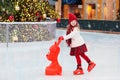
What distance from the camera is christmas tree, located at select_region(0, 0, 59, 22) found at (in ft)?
66.4

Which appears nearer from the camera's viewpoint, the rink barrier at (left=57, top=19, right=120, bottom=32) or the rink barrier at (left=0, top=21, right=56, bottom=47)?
the rink barrier at (left=0, top=21, right=56, bottom=47)

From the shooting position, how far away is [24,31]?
61.6 feet

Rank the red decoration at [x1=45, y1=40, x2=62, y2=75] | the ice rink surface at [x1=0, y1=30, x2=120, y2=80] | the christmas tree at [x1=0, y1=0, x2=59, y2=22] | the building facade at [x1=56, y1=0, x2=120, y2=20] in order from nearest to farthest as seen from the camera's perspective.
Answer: the ice rink surface at [x1=0, y1=30, x2=120, y2=80]
the red decoration at [x1=45, y1=40, x2=62, y2=75]
the christmas tree at [x1=0, y1=0, x2=59, y2=22]
the building facade at [x1=56, y1=0, x2=120, y2=20]

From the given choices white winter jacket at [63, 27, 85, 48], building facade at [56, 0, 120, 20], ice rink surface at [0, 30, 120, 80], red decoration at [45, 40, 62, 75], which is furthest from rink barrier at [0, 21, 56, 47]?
building facade at [56, 0, 120, 20]

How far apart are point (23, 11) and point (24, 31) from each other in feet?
8.59

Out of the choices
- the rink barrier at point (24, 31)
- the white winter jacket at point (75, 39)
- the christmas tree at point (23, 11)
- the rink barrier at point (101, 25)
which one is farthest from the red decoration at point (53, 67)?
the rink barrier at point (101, 25)

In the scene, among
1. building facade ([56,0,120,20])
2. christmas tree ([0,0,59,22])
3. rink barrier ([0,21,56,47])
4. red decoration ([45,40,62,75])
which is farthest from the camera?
building facade ([56,0,120,20])

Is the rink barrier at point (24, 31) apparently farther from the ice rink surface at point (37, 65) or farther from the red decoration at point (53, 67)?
the red decoration at point (53, 67)

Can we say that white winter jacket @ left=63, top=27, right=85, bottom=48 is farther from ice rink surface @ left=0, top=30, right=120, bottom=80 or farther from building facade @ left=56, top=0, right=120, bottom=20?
building facade @ left=56, top=0, right=120, bottom=20

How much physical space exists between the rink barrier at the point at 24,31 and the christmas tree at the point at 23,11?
0.79 metres

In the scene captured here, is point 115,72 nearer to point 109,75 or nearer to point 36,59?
point 109,75

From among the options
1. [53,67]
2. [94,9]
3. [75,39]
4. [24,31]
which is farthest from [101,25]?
[53,67]

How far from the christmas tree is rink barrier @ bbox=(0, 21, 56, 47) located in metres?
0.79

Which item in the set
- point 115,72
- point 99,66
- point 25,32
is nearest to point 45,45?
point 25,32
